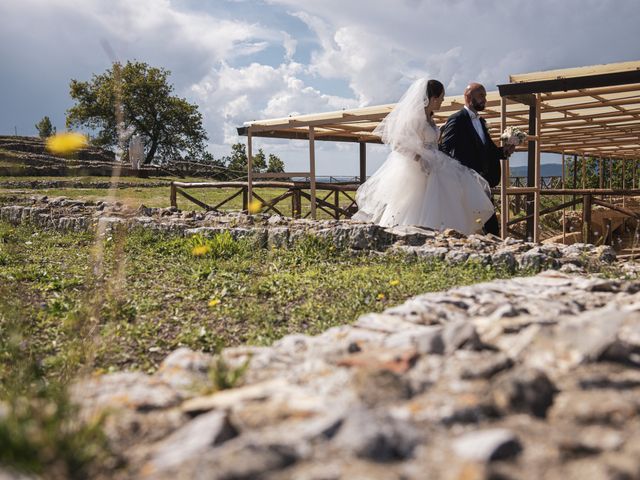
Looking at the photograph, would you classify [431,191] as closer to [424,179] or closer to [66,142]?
[424,179]

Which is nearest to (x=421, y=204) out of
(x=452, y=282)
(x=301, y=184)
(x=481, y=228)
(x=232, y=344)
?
(x=481, y=228)

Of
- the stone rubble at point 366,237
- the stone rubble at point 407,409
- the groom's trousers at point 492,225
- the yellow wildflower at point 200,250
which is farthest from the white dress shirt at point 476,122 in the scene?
the stone rubble at point 407,409

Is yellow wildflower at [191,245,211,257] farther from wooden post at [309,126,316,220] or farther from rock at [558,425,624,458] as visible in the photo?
rock at [558,425,624,458]

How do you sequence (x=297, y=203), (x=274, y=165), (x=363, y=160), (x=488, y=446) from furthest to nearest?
(x=274, y=165) → (x=363, y=160) → (x=297, y=203) → (x=488, y=446)

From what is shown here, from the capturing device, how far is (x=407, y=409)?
158 centimetres

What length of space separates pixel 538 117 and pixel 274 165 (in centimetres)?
2124

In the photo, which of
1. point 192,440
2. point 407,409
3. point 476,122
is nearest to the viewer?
point 192,440

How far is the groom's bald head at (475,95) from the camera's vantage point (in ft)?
21.9

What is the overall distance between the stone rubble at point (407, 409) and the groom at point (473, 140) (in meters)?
4.85

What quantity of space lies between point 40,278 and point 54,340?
7.08ft

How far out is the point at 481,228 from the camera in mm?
7516

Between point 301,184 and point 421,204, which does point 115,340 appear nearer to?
point 421,204

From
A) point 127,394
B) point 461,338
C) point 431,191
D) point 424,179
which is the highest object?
point 424,179

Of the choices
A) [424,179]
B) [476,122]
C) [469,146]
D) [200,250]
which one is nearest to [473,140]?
[469,146]
